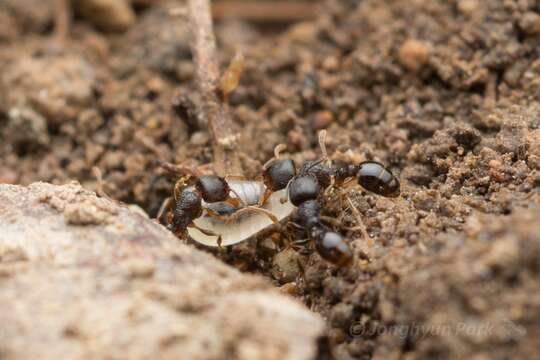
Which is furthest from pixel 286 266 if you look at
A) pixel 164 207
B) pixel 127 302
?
pixel 127 302

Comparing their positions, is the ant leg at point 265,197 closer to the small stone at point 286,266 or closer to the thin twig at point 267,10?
the small stone at point 286,266

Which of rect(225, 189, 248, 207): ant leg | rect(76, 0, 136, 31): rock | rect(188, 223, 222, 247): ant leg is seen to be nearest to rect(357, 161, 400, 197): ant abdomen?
rect(225, 189, 248, 207): ant leg

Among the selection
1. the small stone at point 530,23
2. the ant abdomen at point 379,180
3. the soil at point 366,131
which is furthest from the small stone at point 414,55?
the ant abdomen at point 379,180

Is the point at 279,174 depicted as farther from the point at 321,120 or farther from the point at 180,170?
the point at 321,120

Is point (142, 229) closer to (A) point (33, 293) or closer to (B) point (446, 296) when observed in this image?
(A) point (33, 293)

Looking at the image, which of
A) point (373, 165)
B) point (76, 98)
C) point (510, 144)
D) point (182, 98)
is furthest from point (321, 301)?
point (76, 98)
